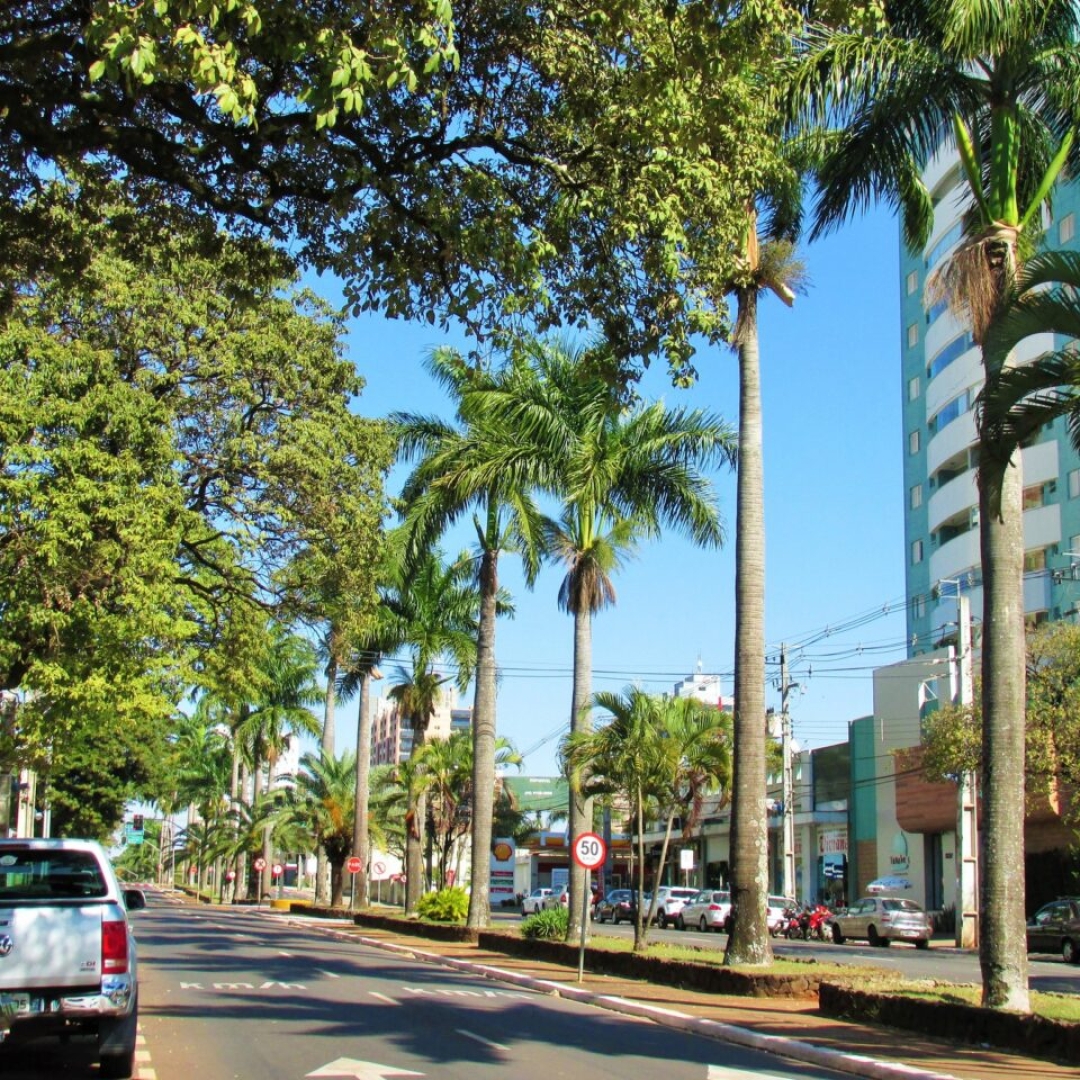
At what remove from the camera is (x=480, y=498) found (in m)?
32.1

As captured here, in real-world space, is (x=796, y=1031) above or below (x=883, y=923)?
above

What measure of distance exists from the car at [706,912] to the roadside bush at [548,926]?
20336mm

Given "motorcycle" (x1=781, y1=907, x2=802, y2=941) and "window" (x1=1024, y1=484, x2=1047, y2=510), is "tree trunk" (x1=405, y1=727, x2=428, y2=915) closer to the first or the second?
"motorcycle" (x1=781, y1=907, x2=802, y2=941)

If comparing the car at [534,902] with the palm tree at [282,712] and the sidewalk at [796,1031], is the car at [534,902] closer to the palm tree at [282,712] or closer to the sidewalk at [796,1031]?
the palm tree at [282,712]

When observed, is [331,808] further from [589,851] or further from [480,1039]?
[480,1039]

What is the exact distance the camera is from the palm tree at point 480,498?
29797 mm

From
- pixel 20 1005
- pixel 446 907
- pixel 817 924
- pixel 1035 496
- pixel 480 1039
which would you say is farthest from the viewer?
pixel 1035 496

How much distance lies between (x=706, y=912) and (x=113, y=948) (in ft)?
142

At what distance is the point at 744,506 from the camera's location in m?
21.0

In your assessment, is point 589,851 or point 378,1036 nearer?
point 378,1036

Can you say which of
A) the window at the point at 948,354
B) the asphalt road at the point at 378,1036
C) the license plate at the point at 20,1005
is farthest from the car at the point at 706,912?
the license plate at the point at 20,1005

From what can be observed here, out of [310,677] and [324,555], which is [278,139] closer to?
[324,555]

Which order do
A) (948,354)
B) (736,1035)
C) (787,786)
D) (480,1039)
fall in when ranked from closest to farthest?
(480,1039), (736,1035), (787,786), (948,354)

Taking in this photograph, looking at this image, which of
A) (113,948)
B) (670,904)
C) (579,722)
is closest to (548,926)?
(579,722)
